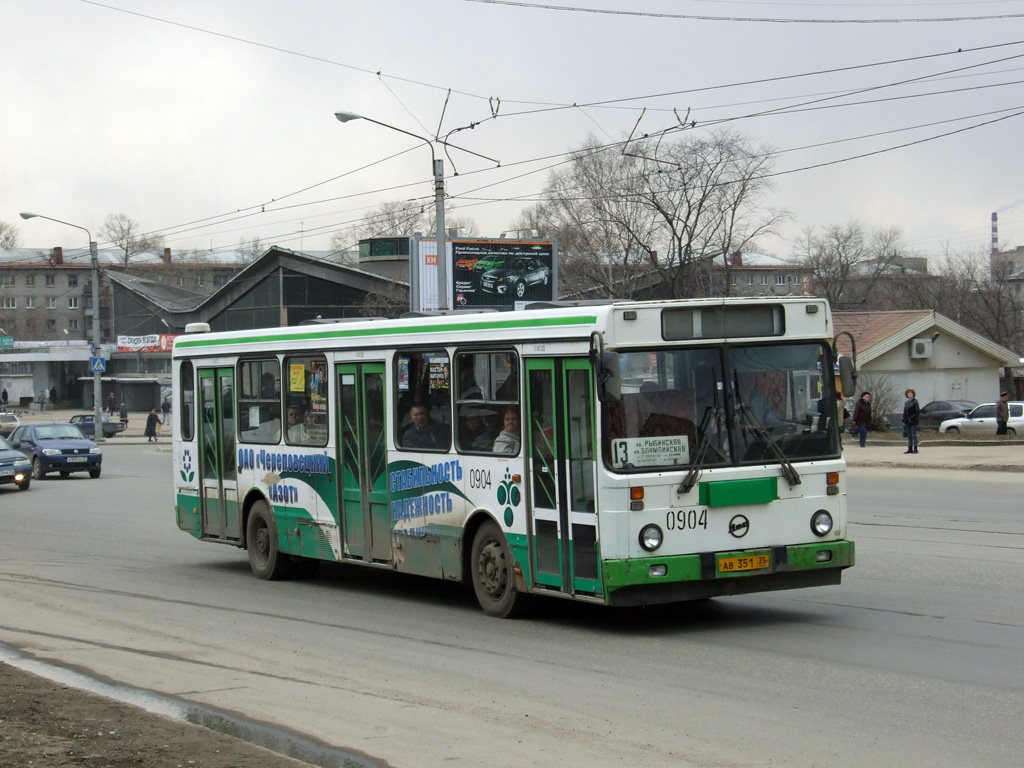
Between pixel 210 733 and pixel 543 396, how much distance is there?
4.17 meters

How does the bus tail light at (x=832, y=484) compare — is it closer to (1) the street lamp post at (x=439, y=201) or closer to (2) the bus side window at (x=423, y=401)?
(2) the bus side window at (x=423, y=401)

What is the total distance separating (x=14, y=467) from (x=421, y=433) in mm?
21401

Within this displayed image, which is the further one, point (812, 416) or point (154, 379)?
point (154, 379)

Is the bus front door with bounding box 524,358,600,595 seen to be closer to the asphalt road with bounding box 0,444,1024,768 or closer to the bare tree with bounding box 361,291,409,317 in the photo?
the asphalt road with bounding box 0,444,1024,768

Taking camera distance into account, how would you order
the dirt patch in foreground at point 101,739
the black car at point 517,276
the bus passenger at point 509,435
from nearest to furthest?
1. the dirt patch in foreground at point 101,739
2. the bus passenger at point 509,435
3. the black car at point 517,276

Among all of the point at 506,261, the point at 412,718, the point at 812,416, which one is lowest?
the point at 412,718

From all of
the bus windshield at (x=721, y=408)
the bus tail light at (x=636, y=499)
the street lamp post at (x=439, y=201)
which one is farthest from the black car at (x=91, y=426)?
the bus tail light at (x=636, y=499)

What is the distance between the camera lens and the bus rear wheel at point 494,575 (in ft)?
33.9

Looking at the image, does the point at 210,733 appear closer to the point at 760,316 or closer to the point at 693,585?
the point at 693,585

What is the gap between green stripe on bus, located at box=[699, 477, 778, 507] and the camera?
9.40m

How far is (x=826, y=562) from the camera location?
977cm

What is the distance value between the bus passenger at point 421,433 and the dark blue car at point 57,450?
24180 mm

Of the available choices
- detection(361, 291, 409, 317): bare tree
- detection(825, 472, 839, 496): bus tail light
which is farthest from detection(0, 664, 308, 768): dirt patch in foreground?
detection(361, 291, 409, 317): bare tree

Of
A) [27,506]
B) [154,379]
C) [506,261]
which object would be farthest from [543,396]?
[154,379]
